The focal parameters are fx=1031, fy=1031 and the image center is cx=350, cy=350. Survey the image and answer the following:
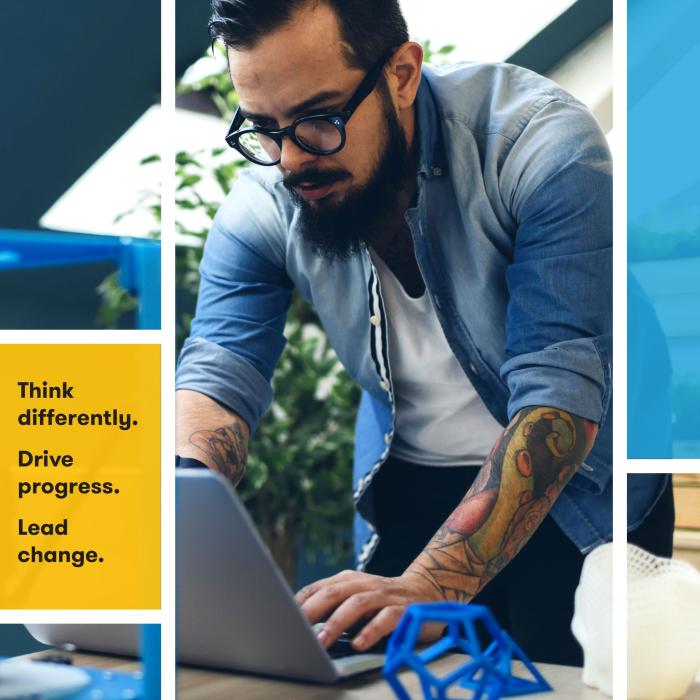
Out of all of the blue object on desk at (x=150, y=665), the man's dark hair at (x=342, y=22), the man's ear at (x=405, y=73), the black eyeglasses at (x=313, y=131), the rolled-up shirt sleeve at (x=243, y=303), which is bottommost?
the blue object on desk at (x=150, y=665)

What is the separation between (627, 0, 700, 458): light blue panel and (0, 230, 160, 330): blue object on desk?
0.62m

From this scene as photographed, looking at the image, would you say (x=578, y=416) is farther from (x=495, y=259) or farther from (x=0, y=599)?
(x=0, y=599)

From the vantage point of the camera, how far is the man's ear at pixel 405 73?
1.73 m

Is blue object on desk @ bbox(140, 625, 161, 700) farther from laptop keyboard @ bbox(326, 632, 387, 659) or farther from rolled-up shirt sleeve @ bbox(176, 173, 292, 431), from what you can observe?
rolled-up shirt sleeve @ bbox(176, 173, 292, 431)

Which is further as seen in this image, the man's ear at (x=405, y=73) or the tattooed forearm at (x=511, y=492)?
the man's ear at (x=405, y=73)

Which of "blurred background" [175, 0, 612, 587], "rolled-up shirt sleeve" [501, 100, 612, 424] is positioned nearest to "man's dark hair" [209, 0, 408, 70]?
"rolled-up shirt sleeve" [501, 100, 612, 424]

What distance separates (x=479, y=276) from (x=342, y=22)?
470 millimetres

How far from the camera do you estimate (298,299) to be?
145 inches

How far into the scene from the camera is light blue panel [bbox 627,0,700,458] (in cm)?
129

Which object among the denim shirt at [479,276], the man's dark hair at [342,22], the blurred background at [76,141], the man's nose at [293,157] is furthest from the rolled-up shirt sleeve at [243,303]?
the blurred background at [76,141]

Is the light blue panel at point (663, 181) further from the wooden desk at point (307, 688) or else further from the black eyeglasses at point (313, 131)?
the black eyeglasses at point (313, 131)

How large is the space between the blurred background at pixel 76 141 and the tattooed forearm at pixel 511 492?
1.66 meters

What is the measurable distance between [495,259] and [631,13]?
50 centimetres

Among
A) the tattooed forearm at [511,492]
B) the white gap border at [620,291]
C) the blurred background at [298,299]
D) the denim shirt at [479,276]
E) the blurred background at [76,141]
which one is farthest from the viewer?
the blurred background at [298,299]
